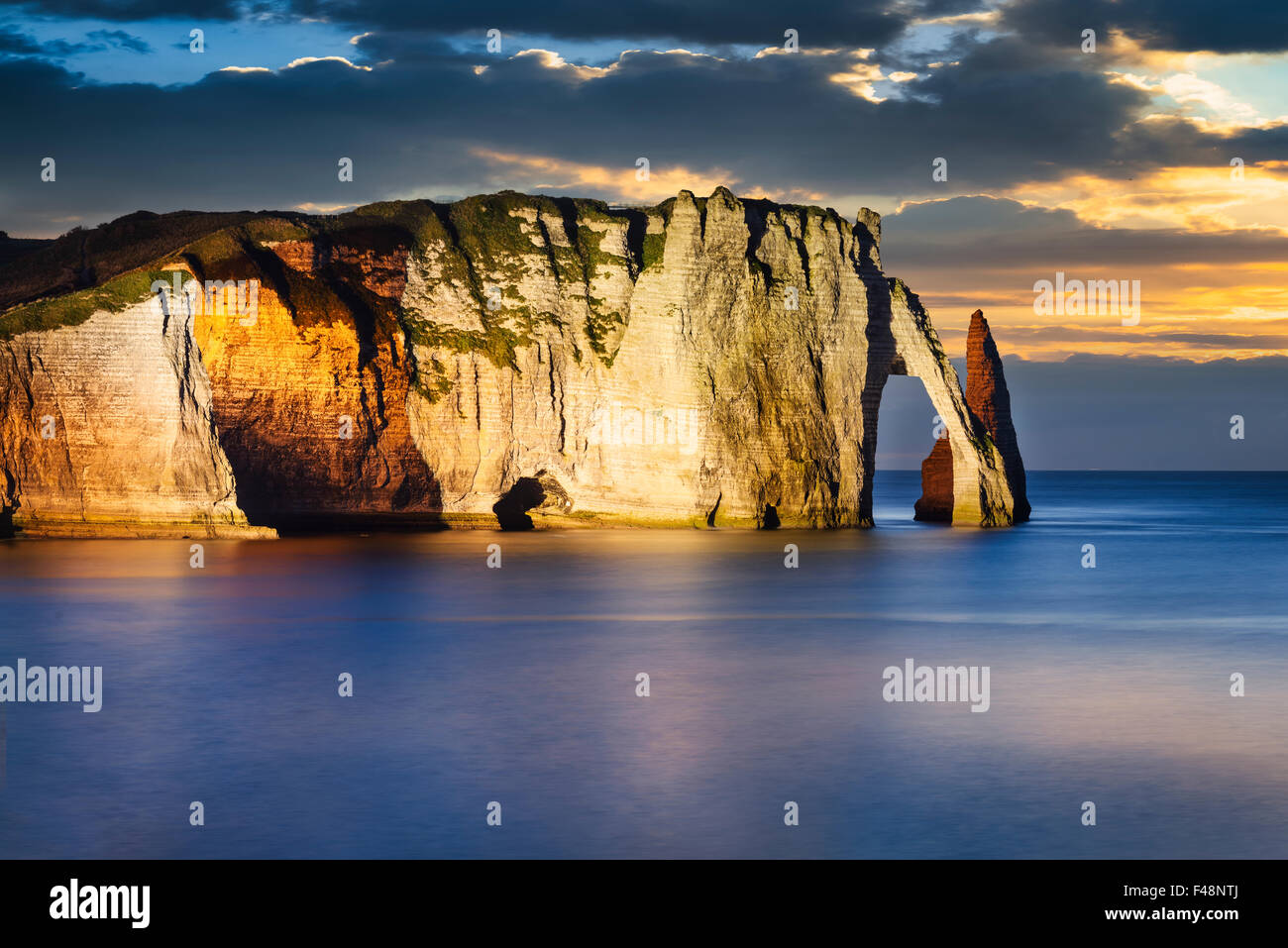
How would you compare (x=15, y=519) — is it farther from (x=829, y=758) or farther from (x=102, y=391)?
(x=829, y=758)

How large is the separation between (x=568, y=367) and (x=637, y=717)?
46.8 m

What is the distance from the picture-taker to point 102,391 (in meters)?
54.9

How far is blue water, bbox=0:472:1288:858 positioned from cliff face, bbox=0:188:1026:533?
840 inches

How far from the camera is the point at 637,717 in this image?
794 inches

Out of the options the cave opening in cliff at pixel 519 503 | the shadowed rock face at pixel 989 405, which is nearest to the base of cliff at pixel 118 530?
the cave opening in cliff at pixel 519 503

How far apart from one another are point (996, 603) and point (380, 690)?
19041 mm

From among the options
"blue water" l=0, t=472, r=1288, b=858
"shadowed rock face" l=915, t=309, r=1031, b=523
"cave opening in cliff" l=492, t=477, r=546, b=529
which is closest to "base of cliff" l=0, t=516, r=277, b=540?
"blue water" l=0, t=472, r=1288, b=858

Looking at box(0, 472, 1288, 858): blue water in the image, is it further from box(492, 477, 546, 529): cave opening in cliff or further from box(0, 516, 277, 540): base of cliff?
box(492, 477, 546, 529): cave opening in cliff

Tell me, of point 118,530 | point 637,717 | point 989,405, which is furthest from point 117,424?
point 989,405

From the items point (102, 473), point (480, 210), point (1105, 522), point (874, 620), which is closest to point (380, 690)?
point (874, 620)

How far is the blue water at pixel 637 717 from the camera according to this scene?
13898 millimetres

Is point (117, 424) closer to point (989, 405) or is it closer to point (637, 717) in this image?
point (637, 717)

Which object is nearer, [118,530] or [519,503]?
[118,530]

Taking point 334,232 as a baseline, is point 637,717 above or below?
below
